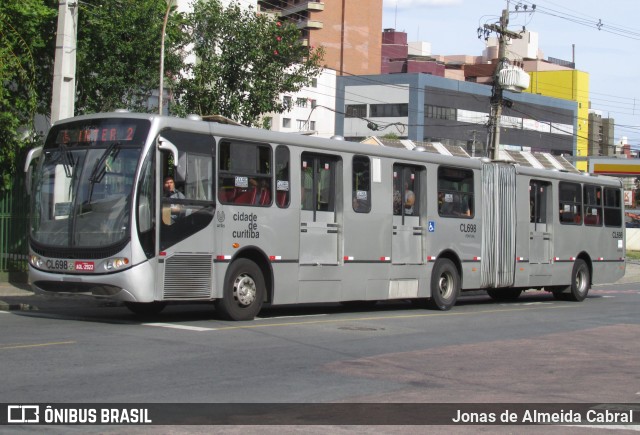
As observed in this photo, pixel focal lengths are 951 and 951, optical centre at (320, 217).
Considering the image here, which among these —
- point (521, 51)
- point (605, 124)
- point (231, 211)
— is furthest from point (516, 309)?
point (605, 124)

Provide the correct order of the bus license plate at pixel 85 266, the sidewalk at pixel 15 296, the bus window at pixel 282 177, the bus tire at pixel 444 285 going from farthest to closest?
the bus tire at pixel 444 285 < the sidewalk at pixel 15 296 < the bus window at pixel 282 177 < the bus license plate at pixel 85 266

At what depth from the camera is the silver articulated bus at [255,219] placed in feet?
46.6

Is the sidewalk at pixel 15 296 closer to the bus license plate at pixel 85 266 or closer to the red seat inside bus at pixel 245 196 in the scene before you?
the bus license plate at pixel 85 266

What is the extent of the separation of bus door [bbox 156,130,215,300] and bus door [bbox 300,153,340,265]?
2.35 m

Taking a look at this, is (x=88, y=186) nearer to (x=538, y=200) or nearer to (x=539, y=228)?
(x=539, y=228)

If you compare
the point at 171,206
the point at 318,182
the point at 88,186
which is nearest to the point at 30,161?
the point at 88,186

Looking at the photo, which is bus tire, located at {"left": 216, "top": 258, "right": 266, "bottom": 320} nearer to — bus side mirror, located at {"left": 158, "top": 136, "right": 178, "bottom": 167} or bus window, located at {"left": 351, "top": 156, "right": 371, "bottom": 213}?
bus side mirror, located at {"left": 158, "top": 136, "right": 178, "bottom": 167}

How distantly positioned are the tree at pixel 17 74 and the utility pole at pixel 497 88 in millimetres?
21406

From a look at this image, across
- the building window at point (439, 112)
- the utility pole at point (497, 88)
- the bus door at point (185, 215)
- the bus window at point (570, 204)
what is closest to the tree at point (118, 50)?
the bus door at point (185, 215)

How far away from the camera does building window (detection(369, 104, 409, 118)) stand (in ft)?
343

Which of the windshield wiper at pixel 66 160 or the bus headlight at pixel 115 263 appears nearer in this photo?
the bus headlight at pixel 115 263

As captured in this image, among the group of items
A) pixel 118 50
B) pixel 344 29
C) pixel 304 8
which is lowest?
pixel 118 50

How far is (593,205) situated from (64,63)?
14666 mm

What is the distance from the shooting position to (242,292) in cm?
1571
